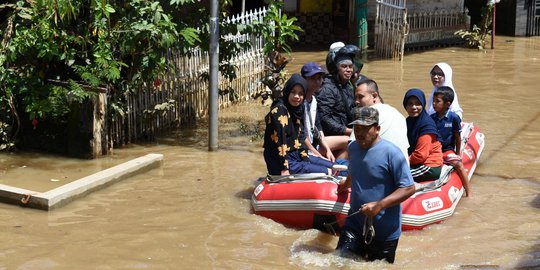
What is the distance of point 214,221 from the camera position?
23.6 feet

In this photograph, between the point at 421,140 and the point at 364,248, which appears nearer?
the point at 364,248

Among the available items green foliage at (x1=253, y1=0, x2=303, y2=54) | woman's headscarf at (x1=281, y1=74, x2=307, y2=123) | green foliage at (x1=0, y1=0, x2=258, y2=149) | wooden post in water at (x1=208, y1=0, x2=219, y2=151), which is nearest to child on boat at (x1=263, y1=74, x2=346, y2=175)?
woman's headscarf at (x1=281, y1=74, x2=307, y2=123)


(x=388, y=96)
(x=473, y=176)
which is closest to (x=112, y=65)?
(x=473, y=176)

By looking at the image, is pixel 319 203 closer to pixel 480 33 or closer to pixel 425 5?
pixel 425 5

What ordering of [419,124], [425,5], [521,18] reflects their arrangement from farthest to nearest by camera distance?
1. [521,18]
2. [425,5]
3. [419,124]

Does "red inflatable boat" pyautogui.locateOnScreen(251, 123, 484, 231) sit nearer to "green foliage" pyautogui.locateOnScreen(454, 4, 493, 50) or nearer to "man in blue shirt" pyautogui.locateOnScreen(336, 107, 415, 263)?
"man in blue shirt" pyautogui.locateOnScreen(336, 107, 415, 263)

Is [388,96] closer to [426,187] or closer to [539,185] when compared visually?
[539,185]

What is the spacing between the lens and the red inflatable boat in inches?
271

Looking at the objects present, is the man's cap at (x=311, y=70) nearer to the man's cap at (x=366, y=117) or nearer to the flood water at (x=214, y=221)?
the flood water at (x=214, y=221)

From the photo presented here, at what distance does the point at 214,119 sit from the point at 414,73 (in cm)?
732

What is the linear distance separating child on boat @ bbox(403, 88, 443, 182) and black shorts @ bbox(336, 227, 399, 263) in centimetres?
173

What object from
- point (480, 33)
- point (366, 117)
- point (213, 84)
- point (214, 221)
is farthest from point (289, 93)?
point (480, 33)

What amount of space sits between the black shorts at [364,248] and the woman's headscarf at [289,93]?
65.5 inches

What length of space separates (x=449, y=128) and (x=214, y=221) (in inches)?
103
